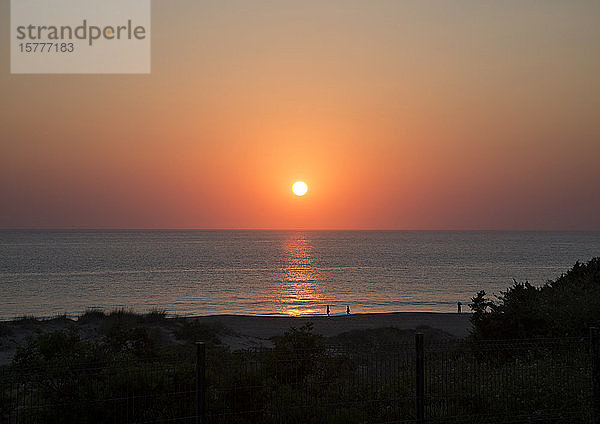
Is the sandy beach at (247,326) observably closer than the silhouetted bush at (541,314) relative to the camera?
No

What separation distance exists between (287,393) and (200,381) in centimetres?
198

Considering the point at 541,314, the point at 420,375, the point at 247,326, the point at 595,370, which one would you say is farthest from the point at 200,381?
the point at 247,326

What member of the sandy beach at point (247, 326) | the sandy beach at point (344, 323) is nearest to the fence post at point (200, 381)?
the sandy beach at point (247, 326)

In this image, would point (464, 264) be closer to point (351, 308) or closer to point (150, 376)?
point (351, 308)

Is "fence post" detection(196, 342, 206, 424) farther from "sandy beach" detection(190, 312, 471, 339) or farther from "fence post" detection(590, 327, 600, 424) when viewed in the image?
"sandy beach" detection(190, 312, 471, 339)

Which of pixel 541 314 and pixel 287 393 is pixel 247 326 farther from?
pixel 287 393

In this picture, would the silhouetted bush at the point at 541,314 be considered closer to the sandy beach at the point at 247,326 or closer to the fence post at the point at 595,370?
the fence post at the point at 595,370

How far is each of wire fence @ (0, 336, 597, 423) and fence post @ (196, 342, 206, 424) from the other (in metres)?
0.01

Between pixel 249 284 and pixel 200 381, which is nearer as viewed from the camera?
pixel 200 381

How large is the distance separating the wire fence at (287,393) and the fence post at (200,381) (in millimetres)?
14

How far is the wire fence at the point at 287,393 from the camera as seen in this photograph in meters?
9.52

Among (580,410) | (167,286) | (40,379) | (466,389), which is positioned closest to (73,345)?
(40,379)

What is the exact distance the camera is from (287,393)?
1006cm

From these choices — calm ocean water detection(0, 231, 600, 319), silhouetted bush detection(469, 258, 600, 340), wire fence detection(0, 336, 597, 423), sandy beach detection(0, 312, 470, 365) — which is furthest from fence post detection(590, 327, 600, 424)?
calm ocean water detection(0, 231, 600, 319)
